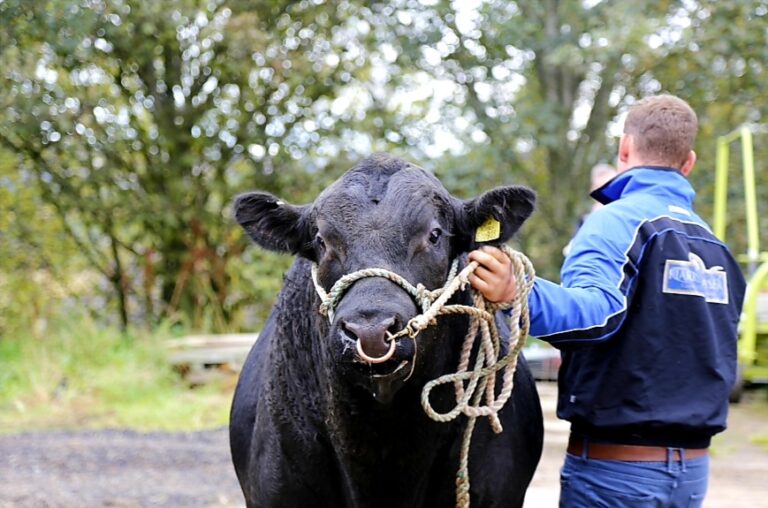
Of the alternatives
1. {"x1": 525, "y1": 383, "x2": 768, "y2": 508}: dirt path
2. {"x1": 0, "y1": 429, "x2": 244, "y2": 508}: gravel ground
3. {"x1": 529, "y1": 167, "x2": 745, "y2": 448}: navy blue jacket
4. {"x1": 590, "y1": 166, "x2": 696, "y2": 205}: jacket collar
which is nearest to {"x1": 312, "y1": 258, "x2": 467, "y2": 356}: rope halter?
{"x1": 529, "y1": 167, "x2": 745, "y2": 448}: navy blue jacket

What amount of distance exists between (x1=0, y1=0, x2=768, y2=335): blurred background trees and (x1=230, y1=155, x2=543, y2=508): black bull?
28.4 ft

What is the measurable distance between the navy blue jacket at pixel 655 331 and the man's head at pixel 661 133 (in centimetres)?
21

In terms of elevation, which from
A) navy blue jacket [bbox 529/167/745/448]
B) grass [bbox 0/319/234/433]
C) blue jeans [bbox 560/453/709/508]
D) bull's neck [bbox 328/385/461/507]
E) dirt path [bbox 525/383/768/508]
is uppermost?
navy blue jacket [bbox 529/167/745/448]

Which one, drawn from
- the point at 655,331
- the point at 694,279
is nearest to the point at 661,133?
the point at 694,279

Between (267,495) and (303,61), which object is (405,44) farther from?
(267,495)

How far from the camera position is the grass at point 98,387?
9.77 metres

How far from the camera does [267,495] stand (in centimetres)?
365

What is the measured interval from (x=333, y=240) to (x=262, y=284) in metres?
9.88

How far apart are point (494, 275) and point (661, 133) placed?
3.28 feet

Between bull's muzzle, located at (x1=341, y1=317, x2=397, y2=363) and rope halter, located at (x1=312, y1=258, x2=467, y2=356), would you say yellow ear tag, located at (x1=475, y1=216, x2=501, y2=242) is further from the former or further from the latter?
bull's muzzle, located at (x1=341, y1=317, x2=397, y2=363)

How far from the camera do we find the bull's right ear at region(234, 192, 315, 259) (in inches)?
135

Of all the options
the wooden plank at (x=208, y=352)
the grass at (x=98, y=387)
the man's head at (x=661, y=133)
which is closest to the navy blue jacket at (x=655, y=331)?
the man's head at (x=661, y=133)

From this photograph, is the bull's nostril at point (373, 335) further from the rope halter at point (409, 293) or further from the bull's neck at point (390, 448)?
the bull's neck at point (390, 448)

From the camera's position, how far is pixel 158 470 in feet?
25.4
